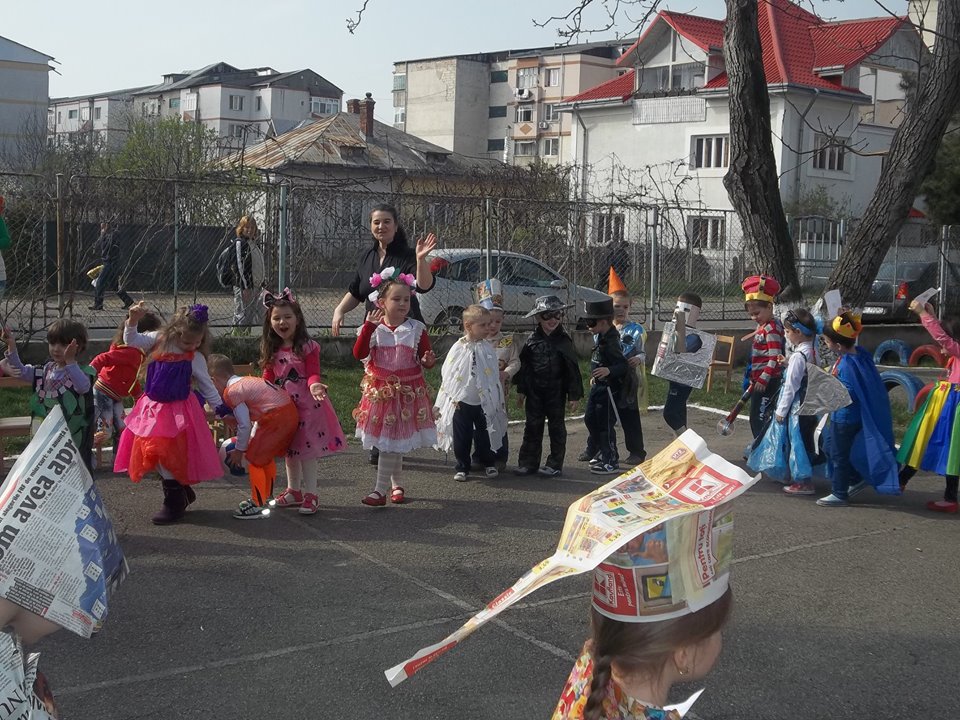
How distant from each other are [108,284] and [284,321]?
599 cm

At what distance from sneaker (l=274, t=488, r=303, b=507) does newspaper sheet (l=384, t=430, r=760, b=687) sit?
16.7 feet

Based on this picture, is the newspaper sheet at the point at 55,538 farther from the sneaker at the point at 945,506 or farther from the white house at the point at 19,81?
the white house at the point at 19,81

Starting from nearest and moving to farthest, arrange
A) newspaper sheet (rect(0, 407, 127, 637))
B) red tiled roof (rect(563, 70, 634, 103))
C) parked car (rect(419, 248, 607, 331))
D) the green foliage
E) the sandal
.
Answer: newspaper sheet (rect(0, 407, 127, 637))
the sandal
parked car (rect(419, 248, 607, 331))
the green foliage
red tiled roof (rect(563, 70, 634, 103))

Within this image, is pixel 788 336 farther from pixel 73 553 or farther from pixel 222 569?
pixel 73 553

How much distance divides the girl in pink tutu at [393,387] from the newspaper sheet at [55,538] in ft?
16.2

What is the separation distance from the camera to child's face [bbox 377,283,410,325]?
7262 mm

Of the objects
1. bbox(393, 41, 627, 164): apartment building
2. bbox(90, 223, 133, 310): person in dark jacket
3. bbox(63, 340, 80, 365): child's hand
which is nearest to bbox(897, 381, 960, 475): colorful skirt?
bbox(63, 340, 80, 365): child's hand

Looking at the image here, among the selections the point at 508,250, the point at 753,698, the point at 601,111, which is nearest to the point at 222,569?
the point at 753,698

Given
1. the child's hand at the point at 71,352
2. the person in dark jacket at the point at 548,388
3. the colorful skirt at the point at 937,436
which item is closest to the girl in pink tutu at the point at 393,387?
the person in dark jacket at the point at 548,388

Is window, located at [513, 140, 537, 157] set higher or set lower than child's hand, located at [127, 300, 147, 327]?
higher

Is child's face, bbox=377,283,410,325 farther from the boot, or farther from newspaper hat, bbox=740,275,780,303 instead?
newspaper hat, bbox=740,275,780,303

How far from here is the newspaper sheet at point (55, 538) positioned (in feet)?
7.15

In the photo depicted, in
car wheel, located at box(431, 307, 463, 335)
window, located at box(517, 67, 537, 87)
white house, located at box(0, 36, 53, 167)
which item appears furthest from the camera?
window, located at box(517, 67, 537, 87)

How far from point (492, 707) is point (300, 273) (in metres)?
9.96
